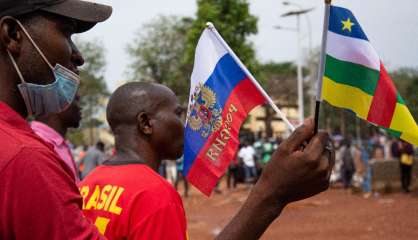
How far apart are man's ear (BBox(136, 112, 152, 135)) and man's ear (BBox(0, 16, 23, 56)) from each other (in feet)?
4.41

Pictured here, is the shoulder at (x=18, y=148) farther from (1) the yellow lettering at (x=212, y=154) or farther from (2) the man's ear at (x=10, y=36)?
(1) the yellow lettering at (x=212, y=154)

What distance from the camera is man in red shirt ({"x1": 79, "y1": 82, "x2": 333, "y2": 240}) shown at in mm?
1739

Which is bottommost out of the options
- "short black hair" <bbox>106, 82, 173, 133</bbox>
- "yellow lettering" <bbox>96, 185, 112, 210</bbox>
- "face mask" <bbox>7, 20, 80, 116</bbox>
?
"yellow lettering" <bbox>96, 185, 112, 210</bbox>

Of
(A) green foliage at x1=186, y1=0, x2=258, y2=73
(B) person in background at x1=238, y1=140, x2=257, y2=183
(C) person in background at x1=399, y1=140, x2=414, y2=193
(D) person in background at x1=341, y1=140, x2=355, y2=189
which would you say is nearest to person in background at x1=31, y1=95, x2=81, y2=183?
(C) person in background at x1=399, y1=140, x2=414, y2=193

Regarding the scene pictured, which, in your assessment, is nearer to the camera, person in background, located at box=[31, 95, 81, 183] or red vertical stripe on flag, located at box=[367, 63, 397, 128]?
red vertical stripe on flag, located at box=[367, 63, 397, 128]

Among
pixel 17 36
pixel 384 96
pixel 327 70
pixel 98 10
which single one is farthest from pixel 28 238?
pixel 384 96

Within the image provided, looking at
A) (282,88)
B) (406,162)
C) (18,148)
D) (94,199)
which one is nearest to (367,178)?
(406,162)

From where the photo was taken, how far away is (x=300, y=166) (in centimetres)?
172

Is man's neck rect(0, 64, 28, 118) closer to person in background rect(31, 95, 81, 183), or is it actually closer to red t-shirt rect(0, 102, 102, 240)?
red t-shirt rect(0, 102, 102, 240)

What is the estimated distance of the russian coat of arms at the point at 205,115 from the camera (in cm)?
318

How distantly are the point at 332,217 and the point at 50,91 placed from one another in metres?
12.2

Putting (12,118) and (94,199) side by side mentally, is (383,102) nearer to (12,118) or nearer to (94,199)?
(94,199)

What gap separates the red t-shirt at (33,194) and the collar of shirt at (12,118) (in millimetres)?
90

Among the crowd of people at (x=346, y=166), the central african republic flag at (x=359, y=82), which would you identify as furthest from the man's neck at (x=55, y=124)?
the crowd of people at (x=346, y=166)
